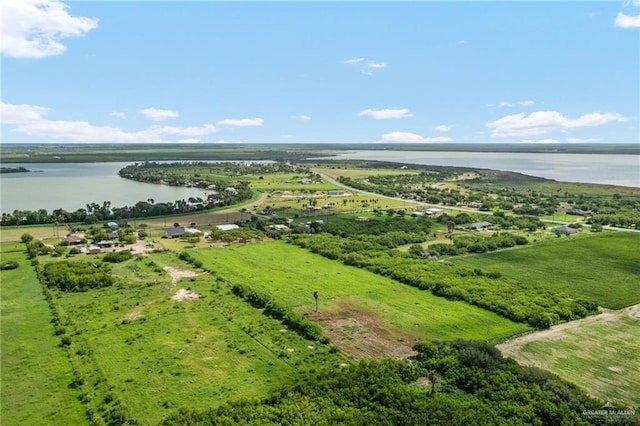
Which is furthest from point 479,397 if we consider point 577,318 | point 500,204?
point 500,204

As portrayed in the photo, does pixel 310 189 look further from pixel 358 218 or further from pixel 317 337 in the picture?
pixel 317 337

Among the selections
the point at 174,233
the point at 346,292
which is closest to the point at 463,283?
the point at 346,292

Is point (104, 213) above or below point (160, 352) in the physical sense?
above

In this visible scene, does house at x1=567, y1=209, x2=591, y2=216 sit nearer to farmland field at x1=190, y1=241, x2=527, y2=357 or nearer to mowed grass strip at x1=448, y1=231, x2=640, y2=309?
mowed grass strip at x1=448, y1=231, x2=640, y2=309

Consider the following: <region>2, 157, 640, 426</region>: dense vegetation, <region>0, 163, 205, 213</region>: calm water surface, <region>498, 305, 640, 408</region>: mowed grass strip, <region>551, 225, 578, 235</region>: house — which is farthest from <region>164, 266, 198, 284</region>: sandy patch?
<region>551, 225, 578, 235</region>: house

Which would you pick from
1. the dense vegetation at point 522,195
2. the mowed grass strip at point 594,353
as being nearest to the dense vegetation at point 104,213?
the dense vegetation at point 522,195

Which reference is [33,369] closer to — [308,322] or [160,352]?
[160,352]
